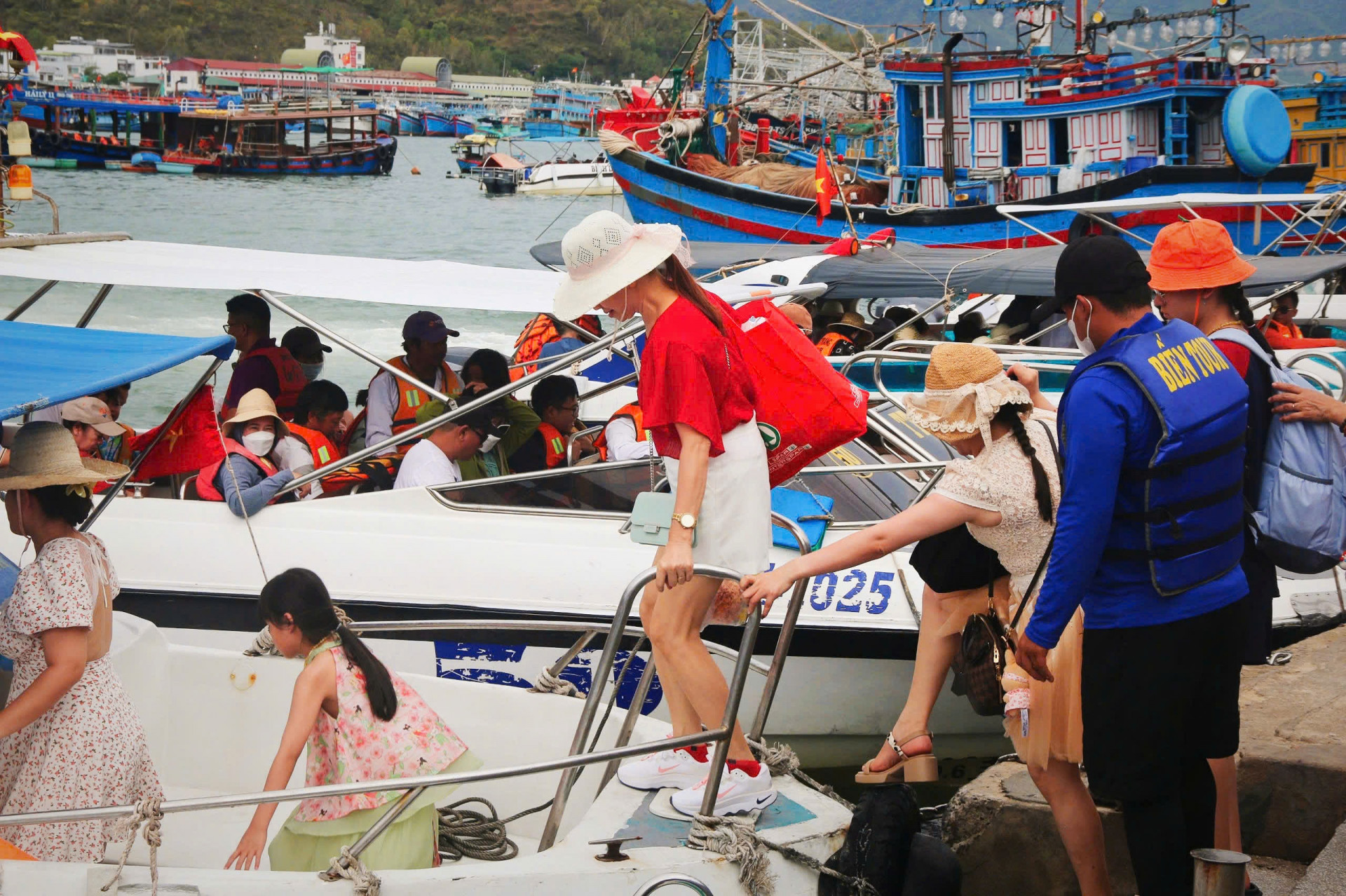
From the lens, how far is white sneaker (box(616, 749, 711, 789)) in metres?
3.41

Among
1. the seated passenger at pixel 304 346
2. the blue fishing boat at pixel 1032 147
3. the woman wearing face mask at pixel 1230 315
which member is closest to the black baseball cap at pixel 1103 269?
the woman wearing face mask at pixel 1230 315

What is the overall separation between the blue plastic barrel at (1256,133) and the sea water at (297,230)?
827cm

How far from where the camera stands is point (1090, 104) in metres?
20.3

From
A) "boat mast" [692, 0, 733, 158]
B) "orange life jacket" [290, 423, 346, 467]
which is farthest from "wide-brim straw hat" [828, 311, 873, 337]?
"boat mast" [692, 0, 733, 158]

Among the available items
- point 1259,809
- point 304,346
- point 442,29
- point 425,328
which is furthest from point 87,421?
point 442,29

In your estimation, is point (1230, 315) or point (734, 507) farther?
point (1230, 315)

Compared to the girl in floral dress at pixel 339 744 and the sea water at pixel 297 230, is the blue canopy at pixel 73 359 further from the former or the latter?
the sea water at pixel 297 230

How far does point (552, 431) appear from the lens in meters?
5.97

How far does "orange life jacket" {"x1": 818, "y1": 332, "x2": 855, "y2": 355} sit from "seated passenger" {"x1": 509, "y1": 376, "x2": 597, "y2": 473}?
128 inches

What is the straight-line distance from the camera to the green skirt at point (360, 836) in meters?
3.40

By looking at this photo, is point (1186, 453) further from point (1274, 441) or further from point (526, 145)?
point (526, 145)

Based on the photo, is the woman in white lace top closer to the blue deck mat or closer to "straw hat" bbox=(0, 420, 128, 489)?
the blue deck mat

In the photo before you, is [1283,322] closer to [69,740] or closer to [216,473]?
[216,473]

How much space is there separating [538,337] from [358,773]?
16.2ft
